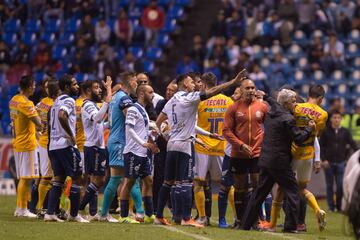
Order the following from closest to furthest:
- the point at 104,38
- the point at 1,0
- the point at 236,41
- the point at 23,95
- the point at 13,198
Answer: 1. the point at 23,95
2. the point at 13,198
3. the point at 236,41
4. the point at 104,38
5. the point at 1,0

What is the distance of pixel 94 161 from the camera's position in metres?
17.8

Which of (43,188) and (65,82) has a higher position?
(65,82)

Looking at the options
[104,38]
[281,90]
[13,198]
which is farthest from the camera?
[104,38]

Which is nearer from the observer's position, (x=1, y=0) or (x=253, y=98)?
(x=253, y=98)

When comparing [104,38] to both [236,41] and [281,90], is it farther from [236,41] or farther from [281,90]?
[281,90]

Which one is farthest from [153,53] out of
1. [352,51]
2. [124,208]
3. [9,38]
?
[124,208]

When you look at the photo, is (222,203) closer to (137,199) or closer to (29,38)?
(137,199)

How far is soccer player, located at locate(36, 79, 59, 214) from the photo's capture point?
59.8 feet

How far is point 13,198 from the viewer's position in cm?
2430

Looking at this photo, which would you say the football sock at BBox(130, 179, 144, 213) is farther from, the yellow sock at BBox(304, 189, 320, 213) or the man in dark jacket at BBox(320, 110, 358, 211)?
the man in dark jacket at BBox(320, 110, 358, 211)

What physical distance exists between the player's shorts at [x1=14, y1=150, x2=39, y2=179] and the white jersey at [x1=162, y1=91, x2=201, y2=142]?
2.81 metres

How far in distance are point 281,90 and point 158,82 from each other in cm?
1571

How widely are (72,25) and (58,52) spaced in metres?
1.08

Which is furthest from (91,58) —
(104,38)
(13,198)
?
(13,198)
